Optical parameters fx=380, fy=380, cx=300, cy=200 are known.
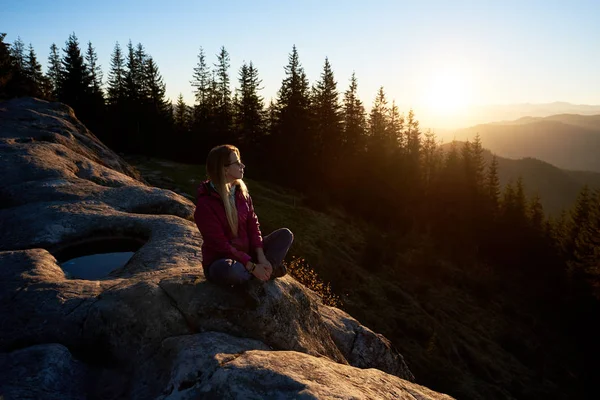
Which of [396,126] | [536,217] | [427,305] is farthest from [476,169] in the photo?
[427,305]

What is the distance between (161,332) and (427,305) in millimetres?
30000

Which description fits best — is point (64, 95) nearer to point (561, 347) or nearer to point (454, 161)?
point (454, 161)

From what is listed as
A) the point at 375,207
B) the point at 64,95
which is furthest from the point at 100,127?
the point at 375,207

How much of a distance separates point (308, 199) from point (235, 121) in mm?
19007

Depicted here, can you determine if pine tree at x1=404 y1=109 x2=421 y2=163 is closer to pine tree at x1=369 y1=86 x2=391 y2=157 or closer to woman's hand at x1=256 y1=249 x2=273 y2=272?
pine tree at x1=369 y1=86 x2=391 y2=157

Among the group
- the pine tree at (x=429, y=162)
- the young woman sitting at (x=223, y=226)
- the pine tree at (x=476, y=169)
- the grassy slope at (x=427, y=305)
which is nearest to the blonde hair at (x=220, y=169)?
the young woman sitting at (x=223, y=226)

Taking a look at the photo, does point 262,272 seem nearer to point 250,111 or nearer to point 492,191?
point 250,111

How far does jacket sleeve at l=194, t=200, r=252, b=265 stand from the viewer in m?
5.81

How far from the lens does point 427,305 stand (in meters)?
31.8

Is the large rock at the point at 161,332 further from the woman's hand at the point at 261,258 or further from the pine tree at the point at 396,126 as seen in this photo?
the pine tree at the point at 396,126

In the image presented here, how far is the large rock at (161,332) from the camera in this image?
452cm

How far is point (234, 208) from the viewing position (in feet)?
20.2

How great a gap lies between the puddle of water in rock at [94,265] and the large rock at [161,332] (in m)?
0.46

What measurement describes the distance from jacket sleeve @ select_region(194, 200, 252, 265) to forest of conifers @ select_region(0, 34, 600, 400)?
39191mm
